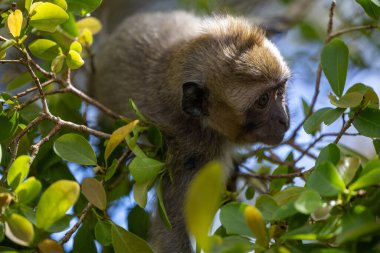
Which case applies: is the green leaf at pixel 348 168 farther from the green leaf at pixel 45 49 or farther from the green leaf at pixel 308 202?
the green leaf at pixel 45 49

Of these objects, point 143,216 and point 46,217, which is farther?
point 143,216

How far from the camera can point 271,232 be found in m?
2.64

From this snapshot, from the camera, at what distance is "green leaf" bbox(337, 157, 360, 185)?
256 cm

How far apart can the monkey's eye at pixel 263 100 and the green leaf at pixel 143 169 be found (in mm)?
1241

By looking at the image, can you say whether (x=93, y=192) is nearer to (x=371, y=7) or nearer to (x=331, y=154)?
(x=331, y=154)

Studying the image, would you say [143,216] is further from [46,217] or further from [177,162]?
[46,217]

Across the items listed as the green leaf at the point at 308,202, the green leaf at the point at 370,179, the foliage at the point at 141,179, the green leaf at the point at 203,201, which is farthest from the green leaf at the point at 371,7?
the green leaf at the point at 203,201

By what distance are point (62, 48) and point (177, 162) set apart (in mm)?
1292

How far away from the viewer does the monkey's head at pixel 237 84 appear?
4379mm

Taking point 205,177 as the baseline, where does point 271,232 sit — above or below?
below

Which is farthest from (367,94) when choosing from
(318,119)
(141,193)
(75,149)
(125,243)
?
(75,149)

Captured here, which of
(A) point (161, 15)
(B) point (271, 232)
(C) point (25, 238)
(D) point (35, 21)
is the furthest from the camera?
(A) point (161, 15)

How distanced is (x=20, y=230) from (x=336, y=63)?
1.92 meters

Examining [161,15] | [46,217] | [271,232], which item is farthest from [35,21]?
[161,15]
